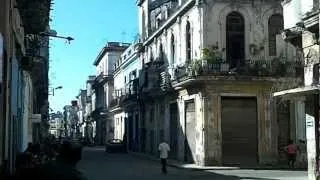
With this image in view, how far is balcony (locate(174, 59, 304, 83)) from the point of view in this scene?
34344 millimetres

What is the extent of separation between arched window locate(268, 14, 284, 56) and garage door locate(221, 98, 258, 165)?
347 centimetres

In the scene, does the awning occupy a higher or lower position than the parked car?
higher

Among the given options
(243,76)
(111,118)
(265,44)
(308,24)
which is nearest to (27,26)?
(308,24)

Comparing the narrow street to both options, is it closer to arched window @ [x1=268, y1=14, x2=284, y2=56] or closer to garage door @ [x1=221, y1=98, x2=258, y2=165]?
garage door @ [x1=221, y1=98, x2=258, y2=165]

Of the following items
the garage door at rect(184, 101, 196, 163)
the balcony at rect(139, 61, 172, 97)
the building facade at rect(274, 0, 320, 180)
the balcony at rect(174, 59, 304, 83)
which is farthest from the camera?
the balcony at rect(139, 61, 172, 97)

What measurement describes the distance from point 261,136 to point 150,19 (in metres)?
22.3

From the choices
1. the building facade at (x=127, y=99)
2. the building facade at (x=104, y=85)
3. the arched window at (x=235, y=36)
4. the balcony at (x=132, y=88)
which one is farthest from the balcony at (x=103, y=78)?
the arched window at (x=235, y=36)

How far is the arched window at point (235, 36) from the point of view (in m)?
36.0

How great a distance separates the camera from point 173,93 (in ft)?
137

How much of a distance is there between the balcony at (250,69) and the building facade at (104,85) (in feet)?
166

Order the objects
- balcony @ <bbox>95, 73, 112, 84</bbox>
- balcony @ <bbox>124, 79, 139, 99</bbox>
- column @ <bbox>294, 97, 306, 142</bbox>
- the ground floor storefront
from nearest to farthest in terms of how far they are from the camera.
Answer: the ground floor storefront
column @ <bbox>294, 97, 306, 142</bbox>
balcony @ <bbox>124, 79, 139, 99</bbox>
balcony @ <bbox>95, 73, 112, 84</bbox>

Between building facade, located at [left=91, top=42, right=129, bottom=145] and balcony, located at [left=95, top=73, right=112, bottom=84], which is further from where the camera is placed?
building facade, located at [left=91, top=42, right=129, bottom=145]

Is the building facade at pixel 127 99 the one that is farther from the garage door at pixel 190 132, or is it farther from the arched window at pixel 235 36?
the arched window at pixel 235 36

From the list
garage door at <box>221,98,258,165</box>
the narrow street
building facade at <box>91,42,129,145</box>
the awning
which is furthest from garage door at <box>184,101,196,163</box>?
building facade at <box>91,42,129,145</box>
